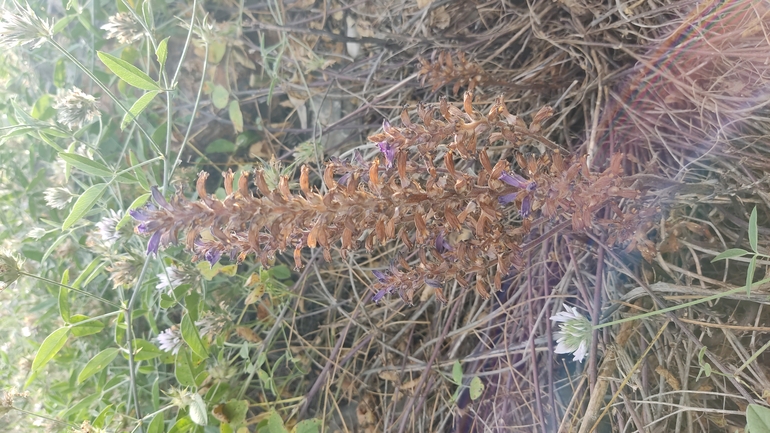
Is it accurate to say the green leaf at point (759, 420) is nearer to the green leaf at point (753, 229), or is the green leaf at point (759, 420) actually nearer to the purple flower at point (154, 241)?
the green leaf at point (753, 229)

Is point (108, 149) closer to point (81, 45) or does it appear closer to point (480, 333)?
point (81, 45)

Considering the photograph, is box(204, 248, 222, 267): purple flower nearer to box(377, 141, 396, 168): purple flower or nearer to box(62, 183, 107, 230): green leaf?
box(377, 141, 396, 168): purple flower

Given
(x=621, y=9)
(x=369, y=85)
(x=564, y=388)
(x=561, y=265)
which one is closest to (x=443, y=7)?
(x=369, y=85)

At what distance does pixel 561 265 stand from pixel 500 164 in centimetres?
84

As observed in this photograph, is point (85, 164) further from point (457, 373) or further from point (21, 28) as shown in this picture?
point (457, 373)

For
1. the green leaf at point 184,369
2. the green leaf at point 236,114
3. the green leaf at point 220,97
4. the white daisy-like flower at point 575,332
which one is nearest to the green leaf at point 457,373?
the white daisy-like flower at point 575,332

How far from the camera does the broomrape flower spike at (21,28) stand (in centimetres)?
147

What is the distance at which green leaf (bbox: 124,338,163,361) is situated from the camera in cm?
184

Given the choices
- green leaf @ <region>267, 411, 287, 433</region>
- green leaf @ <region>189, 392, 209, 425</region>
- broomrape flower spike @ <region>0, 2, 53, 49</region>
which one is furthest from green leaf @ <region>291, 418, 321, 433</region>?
broomrape flower spike @ <region>0, 2, 53, 49</region>

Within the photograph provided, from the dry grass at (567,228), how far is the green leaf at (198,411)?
429 mm

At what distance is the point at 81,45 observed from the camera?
2248 mm

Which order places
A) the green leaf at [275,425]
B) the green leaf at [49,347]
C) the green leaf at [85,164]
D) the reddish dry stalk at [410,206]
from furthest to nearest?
the green leaf at [275,425] < the green leaf at [49,347] < the green leaf at [85,164] < the reddish dry stalk at [410,206]

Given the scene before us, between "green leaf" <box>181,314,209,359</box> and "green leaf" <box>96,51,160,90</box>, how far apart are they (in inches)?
30.0

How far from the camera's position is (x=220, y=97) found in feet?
7.18
